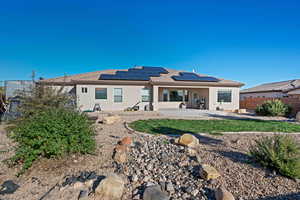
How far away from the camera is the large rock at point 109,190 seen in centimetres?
238

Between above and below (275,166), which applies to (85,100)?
above

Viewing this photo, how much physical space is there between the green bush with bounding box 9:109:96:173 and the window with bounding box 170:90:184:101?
45.7ft

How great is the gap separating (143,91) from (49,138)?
11.8m

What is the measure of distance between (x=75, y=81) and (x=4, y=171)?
1096 centimetres

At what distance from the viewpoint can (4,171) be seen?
123 inches

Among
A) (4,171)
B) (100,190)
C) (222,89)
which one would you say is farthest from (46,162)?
(222,89)

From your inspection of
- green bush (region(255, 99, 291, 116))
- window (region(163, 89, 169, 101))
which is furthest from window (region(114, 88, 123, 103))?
green bush (region(255, 99, 291, 116))

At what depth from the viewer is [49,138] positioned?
10.1 feet

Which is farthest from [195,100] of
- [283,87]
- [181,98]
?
[283,87]

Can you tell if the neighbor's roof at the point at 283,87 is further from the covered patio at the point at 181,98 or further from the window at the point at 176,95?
the window at the point at 176,95

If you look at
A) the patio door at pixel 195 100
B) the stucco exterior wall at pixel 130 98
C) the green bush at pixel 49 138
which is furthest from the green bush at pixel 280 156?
the patio door at pixel 195 100

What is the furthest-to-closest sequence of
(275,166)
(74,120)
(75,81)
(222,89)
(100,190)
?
(222,89) < (75,81) < (74,120) < (275,166) < (100,190)

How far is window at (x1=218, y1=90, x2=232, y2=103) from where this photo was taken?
15.7m

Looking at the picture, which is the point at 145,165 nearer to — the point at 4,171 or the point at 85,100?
the point at 4,171
